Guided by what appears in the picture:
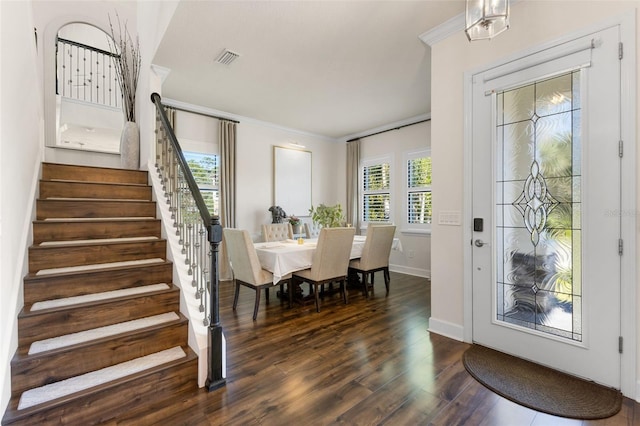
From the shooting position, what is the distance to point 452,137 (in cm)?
273

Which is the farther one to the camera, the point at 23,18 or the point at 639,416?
the point at 23,18

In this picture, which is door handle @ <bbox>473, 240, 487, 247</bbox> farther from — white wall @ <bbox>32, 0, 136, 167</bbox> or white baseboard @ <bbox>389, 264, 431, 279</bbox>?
white wall @ <bbox>32, 0, 136, 167</bbox>

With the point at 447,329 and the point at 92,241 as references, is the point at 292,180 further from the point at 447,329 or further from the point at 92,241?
the point at 447,329

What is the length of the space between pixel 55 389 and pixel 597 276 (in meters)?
3.36

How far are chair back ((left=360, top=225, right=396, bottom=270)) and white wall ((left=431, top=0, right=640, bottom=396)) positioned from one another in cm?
129

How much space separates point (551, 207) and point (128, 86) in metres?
4.78

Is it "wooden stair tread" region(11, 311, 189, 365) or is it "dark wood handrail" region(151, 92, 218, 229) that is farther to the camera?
"dark wood handrail" region(151, 92, 218, 229)

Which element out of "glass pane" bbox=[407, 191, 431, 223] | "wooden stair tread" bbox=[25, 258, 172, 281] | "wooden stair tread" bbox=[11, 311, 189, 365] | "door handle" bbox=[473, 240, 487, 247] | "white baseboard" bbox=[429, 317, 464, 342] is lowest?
"white baseboard" bbox=[429, 317, 464, 342]

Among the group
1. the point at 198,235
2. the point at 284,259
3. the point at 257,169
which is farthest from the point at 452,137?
the point at 257,169

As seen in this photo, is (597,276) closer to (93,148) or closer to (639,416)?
(639,416)

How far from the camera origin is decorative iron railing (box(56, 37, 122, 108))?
163 inches

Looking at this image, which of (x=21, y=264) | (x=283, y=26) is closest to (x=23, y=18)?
(x=21, y=264)

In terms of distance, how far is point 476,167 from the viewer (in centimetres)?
256

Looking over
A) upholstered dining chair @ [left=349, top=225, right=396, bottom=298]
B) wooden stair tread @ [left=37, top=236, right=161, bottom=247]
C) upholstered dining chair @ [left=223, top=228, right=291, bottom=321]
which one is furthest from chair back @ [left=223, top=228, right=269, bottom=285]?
upholstered dining chair @ [left=349, top=225, right=396, bottom=298]
